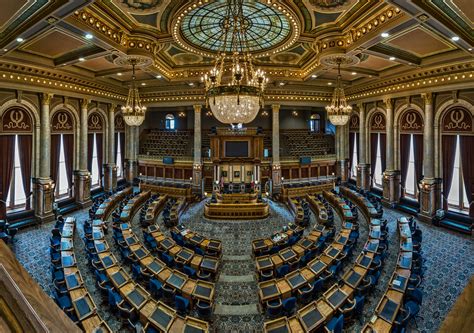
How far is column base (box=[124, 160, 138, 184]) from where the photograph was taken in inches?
759

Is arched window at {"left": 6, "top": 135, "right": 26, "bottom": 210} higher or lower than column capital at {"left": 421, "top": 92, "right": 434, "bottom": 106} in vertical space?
lower

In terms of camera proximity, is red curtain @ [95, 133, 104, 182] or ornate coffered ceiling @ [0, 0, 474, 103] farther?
red curtain @ [95, 133, 104, 182]

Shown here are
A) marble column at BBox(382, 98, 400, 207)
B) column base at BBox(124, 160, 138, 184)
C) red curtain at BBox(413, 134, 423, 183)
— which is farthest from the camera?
column base at BBox(124, 160, 138, 184)

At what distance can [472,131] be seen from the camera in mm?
10867

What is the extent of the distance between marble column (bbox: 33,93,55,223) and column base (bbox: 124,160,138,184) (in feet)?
22.4

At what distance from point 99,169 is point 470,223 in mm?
20056

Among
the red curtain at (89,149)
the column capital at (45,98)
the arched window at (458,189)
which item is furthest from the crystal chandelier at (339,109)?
the red curtain at (89,149)

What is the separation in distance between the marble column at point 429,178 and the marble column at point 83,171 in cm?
1770

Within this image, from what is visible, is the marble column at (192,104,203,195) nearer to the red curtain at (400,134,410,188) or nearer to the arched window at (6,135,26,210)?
the arched window at (6,135,26,210)

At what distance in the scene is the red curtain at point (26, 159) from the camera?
1170 cm

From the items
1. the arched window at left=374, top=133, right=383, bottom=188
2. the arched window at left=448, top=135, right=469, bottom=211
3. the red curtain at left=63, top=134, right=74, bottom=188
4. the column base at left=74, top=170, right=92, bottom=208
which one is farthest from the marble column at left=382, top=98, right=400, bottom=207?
the red curtain at left=63, top=134, right=74, bottom=188

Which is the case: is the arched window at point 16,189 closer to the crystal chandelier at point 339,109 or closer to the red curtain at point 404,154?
the crystal chandelier at point 339,109

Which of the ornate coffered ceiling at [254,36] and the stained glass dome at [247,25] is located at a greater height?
the stained glass dome at [247,25]

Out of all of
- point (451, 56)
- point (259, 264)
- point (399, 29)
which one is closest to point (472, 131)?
point (451, 56)
